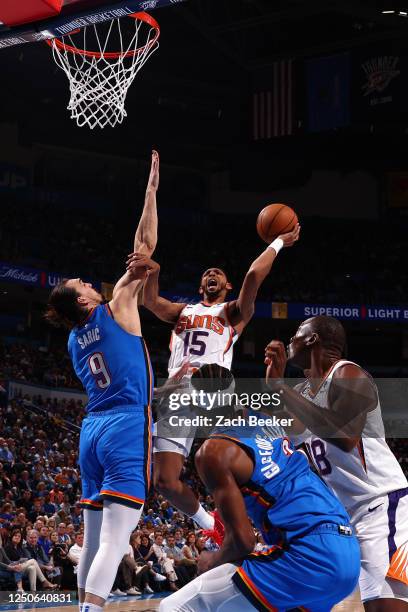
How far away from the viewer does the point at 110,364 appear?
4.50 metres

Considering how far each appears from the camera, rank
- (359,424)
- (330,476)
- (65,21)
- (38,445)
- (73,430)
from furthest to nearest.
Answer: (73,430), (38,445), (65,21), (330,476), (359,424)

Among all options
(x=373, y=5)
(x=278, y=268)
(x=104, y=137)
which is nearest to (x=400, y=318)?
(x=278, y=268)

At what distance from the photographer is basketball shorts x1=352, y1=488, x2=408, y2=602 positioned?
13.2 feet

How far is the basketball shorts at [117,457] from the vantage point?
165 inches

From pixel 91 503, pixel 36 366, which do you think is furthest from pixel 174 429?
pixel 36 366

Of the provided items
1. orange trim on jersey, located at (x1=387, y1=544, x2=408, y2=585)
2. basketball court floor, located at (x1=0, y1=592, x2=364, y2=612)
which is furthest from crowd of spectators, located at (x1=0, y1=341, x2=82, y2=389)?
orange trim on jersey, located at (x1=387, y1=544, x2=408, y2=585)

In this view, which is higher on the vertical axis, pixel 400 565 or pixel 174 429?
pixel 174 429

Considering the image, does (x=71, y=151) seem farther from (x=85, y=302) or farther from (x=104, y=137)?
(x=85, y=302)

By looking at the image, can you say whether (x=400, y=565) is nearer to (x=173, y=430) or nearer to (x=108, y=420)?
(x=108, y=420)

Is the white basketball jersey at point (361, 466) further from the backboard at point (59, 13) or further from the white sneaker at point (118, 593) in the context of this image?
the white sneaker at point (118, 593)

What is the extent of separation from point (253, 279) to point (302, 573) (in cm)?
316

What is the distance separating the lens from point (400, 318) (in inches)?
965

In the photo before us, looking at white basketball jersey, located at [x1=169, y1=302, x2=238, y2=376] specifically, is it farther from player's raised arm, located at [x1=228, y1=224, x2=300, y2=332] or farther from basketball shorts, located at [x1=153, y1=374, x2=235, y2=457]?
basketball shorts, located at [x1=153, y1=374, x2=235, y2=457]

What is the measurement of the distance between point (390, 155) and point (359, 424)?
83.9ft
